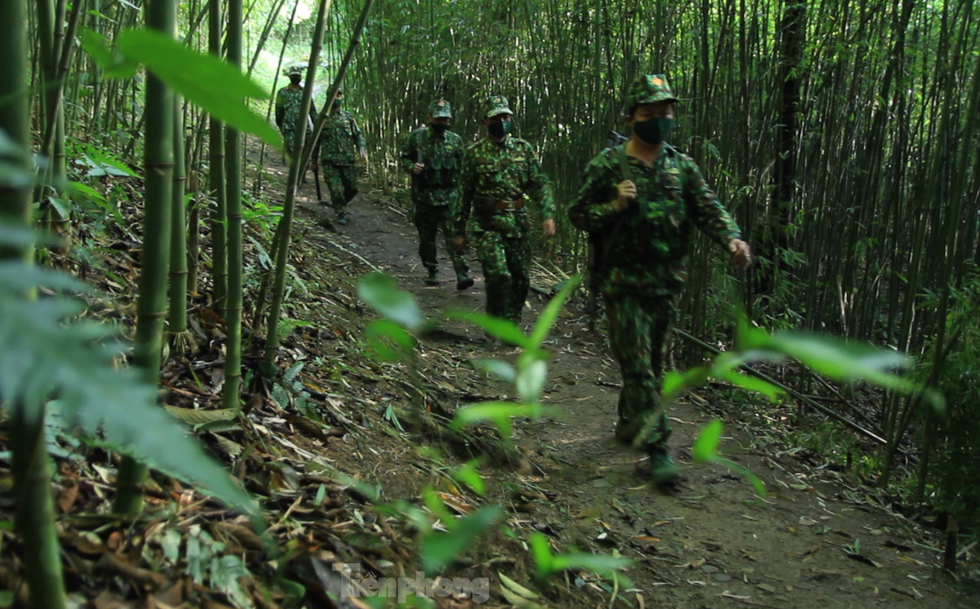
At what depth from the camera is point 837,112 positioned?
16.7ft

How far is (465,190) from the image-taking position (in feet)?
16.7

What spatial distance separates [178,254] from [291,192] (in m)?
0.32

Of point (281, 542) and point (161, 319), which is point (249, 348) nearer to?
point (281, 542)

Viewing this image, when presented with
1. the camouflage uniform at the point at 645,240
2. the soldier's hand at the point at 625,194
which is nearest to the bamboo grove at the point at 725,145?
the camouflage uniform at the point at 645,240

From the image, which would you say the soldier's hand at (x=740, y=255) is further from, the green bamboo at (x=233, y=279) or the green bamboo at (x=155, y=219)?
the green bamboo at (x=155, y=219)

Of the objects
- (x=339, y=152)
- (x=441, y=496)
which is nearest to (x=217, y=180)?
(x=441, y=496)

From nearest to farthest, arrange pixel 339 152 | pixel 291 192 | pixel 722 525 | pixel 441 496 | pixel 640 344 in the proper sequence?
1. pixel 291 192
2. pixel 441 496
3. pixel 722 525
4. pixel 640 344
5. pixel 339 152

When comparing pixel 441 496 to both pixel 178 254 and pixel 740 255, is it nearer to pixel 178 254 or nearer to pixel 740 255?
pixel 178 254

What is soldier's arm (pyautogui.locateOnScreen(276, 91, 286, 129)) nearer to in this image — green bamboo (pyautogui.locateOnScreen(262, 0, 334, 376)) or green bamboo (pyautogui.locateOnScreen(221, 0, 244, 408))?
green bamboo (pyautogui.locateOnScreen(262, 0, 334, 376))

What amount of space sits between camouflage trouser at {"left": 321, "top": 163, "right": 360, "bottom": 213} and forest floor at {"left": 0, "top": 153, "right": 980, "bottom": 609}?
393cm

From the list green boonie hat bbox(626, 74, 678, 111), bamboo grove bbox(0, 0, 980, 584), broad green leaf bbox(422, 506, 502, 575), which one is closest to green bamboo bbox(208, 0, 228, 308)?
bamboo grove bbox(0, 0, 980, 584)

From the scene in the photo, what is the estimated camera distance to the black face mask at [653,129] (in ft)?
9.96

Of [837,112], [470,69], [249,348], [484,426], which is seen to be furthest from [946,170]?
[470,69]

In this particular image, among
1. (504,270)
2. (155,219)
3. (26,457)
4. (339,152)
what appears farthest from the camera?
(339,152)
